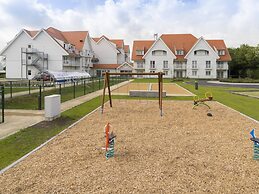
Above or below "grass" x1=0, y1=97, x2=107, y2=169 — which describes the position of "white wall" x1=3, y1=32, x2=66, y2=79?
above

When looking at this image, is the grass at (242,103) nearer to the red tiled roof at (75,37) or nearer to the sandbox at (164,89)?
the sandbox at (164,89)

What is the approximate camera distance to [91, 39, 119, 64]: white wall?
249 feet

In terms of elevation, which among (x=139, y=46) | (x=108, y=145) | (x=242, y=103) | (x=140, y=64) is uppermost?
(x=139, y=46)

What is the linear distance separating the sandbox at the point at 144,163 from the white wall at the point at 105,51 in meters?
67.8

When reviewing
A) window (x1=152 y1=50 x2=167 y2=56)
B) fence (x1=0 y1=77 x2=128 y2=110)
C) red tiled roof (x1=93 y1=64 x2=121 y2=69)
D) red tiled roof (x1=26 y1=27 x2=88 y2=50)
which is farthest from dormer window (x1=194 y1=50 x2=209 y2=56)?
fence (x1=0 y1=77 x2=128 y2=110)

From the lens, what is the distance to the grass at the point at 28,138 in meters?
6.02

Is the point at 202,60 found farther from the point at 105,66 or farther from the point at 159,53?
the point at 105,66

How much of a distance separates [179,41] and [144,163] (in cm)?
6540

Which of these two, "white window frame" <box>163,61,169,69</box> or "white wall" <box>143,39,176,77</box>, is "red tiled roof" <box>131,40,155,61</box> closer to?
"white wall" <box>143,39,176,77</box>

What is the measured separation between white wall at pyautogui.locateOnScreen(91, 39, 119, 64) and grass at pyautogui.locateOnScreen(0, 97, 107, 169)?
217 ft

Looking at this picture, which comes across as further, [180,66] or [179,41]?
[179,41]

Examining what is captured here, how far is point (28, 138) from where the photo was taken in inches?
297

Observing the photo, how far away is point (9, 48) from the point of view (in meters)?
53.6

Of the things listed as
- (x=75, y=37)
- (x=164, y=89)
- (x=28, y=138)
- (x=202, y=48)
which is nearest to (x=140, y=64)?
(x=202, y=48)
